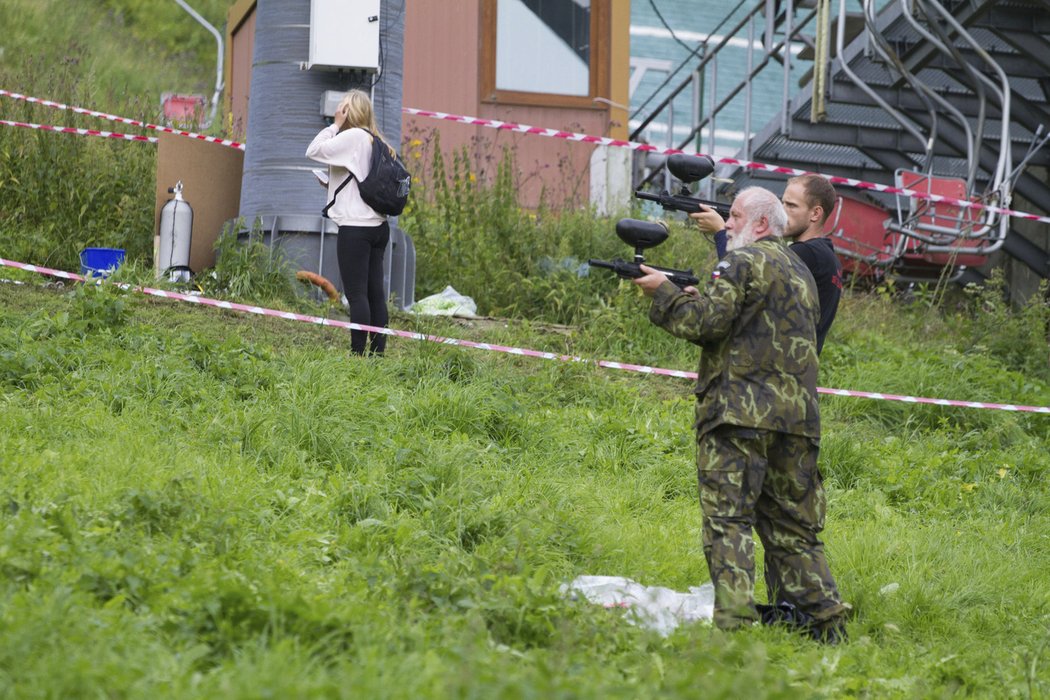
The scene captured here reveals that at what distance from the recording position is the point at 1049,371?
10555 millimetres

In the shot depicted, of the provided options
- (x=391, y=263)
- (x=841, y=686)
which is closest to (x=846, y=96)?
(x=391, y=263)

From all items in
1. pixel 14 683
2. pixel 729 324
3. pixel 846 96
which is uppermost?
pixel 846 96

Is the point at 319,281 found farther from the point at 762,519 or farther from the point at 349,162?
the point at 762,519

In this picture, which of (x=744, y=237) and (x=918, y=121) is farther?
(x=918, y=121)

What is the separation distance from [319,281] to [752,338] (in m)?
5.20

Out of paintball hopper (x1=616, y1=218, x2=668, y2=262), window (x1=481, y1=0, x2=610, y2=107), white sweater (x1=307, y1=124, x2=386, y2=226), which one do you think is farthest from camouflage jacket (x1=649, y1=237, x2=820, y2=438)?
window (x1=481, y1=0, x2=610, y2=107)

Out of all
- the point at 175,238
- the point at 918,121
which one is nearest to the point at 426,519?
the point at 175,238

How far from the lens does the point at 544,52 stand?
16.5m

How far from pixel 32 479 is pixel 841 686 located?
10.1 feet

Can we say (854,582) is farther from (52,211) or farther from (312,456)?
(52,211)

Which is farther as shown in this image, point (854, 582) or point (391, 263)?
point (391, 263)

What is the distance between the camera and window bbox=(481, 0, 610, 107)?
1641 centimetres

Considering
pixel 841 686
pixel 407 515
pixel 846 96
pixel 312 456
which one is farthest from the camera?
pixel 846 96

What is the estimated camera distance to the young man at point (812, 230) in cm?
591
